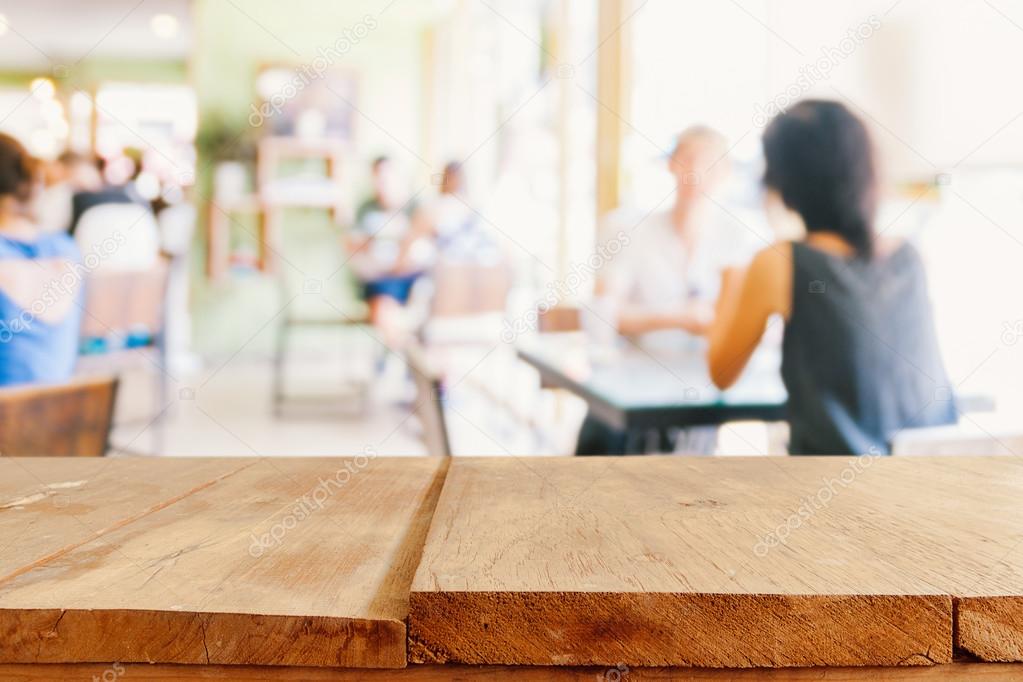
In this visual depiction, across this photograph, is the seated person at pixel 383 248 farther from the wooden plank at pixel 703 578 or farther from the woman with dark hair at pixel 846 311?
the wooden plank at pixel 703 578

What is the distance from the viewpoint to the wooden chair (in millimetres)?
1513

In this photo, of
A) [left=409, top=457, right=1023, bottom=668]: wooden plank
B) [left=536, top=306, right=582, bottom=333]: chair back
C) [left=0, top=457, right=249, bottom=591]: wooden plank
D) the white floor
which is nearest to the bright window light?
the white floor

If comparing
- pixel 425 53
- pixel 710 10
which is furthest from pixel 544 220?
pixel 425 53

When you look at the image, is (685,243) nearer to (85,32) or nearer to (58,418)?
(58,418)

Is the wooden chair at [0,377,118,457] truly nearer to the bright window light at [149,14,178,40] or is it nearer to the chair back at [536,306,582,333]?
the chair back at [536,306,582,333]

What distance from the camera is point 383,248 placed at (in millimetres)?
6477

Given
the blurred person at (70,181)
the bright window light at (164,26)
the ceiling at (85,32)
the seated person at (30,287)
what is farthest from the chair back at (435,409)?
the bright window light at (164,26)

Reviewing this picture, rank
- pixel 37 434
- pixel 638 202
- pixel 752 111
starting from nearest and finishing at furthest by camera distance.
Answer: pixel 37 434 < pixel 752 111 < pixel 638 202

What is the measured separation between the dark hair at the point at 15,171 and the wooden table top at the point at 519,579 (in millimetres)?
2404

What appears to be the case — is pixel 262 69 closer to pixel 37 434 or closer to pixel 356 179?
pixel 356 179

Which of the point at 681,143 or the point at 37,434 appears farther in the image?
the point at 681,143

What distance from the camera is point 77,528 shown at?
2.00 feet

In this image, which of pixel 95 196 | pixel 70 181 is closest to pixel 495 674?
pixel 95 196

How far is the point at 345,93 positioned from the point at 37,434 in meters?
7.09
